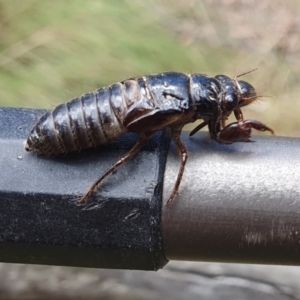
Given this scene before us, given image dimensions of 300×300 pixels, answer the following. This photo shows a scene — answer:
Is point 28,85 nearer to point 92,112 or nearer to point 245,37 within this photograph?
point 245,37

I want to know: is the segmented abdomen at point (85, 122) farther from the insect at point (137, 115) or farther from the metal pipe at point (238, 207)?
the metal pipe at point (238, 207)

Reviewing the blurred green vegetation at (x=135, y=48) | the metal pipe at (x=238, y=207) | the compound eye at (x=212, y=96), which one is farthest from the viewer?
the blurred green vegetation at (x=135, y=48)

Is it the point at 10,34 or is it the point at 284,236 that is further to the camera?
the point at 10,34

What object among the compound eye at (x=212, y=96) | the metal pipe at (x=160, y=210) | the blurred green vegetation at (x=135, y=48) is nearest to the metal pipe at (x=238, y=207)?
the metal pipe at (x=160, y=210)

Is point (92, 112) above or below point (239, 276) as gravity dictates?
above

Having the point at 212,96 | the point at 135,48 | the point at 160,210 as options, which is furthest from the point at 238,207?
the point at 135,48

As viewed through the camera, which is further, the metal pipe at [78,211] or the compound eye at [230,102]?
the compound eye at [230,102]

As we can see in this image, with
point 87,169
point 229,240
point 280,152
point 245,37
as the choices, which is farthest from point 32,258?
point 245,37
